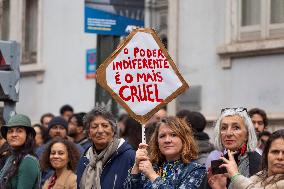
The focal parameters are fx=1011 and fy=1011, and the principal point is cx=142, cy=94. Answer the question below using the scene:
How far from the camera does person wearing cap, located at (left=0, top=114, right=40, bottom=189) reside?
949 centimetres

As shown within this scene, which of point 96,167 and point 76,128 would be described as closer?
point 96,167

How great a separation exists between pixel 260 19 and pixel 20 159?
7.49m

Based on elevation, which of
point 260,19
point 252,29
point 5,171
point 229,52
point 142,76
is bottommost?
point 5,171

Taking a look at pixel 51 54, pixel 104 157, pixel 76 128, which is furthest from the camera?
pixel 51 54

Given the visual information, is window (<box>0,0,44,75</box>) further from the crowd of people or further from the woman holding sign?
the woman holding sign

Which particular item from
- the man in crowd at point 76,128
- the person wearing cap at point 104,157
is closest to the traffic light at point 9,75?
the man in crowd at point 76,128

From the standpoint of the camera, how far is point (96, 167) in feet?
28.4

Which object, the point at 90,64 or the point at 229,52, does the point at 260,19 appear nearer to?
the point at 229,52

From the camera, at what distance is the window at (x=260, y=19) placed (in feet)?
52.3

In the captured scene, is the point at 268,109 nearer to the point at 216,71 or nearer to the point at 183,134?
the point at 216,71

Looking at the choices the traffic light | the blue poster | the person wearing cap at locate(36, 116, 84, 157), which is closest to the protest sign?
the traffic light

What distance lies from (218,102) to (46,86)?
5.63 metres

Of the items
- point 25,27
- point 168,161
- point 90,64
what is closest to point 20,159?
point 168,161

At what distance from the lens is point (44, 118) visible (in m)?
15.5
